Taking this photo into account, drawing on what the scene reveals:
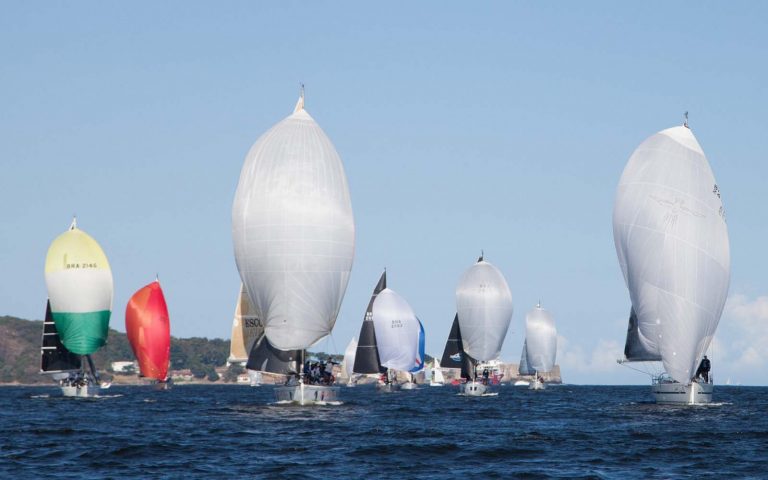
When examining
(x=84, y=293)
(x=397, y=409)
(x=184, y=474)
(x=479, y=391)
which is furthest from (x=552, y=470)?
(x=479, y=391)

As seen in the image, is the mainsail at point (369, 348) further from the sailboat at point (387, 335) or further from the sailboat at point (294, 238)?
the sailboat at point (294, 238)

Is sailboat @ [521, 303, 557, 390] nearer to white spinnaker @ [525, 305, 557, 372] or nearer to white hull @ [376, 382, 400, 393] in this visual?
white spinnaker @ [525, 305, 557, 372]

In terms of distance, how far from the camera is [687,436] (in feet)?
150

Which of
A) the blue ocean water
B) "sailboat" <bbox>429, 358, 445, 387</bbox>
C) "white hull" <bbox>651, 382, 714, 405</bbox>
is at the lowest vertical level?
the blue ocean water

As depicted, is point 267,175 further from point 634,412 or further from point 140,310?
point 140,310

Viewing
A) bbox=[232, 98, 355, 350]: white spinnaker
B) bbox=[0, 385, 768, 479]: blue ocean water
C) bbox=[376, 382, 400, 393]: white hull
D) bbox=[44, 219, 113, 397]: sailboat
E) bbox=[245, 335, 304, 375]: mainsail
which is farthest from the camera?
bbox=[376, 382, 400, 393]: white hull

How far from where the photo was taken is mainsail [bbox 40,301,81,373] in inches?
3342

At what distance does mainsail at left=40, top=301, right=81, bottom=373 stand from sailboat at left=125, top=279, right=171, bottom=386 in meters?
5.61

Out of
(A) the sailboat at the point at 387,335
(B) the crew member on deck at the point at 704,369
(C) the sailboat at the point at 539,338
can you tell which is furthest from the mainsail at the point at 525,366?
(B) the crew member on deck at the point at 704,369

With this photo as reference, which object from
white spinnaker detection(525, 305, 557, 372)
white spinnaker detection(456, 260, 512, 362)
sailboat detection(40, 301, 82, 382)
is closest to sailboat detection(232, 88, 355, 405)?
sailboat detection(40, 301, 82, 382)

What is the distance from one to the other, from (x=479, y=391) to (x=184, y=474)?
6567cm

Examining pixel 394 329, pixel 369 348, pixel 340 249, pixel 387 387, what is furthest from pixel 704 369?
pixel 387 387

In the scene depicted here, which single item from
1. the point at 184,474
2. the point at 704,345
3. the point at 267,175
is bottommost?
the point at 184,474

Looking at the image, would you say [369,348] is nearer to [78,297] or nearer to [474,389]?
[474,389]
